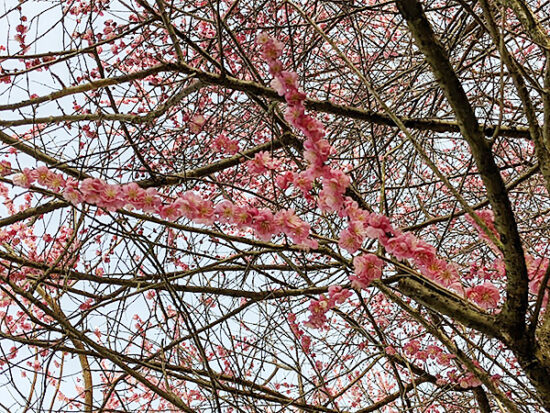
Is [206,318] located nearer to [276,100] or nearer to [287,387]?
[276,100]

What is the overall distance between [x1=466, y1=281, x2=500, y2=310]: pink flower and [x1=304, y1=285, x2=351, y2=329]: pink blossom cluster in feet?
1.70

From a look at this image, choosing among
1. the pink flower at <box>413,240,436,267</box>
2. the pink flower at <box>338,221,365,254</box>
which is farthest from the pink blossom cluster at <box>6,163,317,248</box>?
the pink flower at <box>413,240,436,267</box>

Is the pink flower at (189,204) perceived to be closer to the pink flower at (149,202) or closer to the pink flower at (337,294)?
the pink flower at (149,202)

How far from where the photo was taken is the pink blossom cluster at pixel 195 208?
1824 mm

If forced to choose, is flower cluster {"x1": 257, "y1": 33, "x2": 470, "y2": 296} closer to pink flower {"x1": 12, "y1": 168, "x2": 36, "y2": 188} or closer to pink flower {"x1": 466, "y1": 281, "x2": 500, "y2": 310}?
pink flower {"x1": 466, "y1": 281, "x2": 500, "y2": 310}

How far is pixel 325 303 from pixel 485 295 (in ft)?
2.19

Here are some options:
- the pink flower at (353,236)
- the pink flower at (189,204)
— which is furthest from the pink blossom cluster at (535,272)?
the pink flower at (189,204)

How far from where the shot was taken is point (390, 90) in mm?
3928

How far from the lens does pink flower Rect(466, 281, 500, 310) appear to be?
191 centimetres

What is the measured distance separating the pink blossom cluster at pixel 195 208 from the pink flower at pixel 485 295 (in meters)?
0.70

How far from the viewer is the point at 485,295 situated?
1.93m

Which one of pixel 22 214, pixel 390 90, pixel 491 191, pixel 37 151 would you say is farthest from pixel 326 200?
pixel 390 90

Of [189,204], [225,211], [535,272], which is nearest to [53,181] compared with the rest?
[189,204]

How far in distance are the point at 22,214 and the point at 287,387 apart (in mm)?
3139
